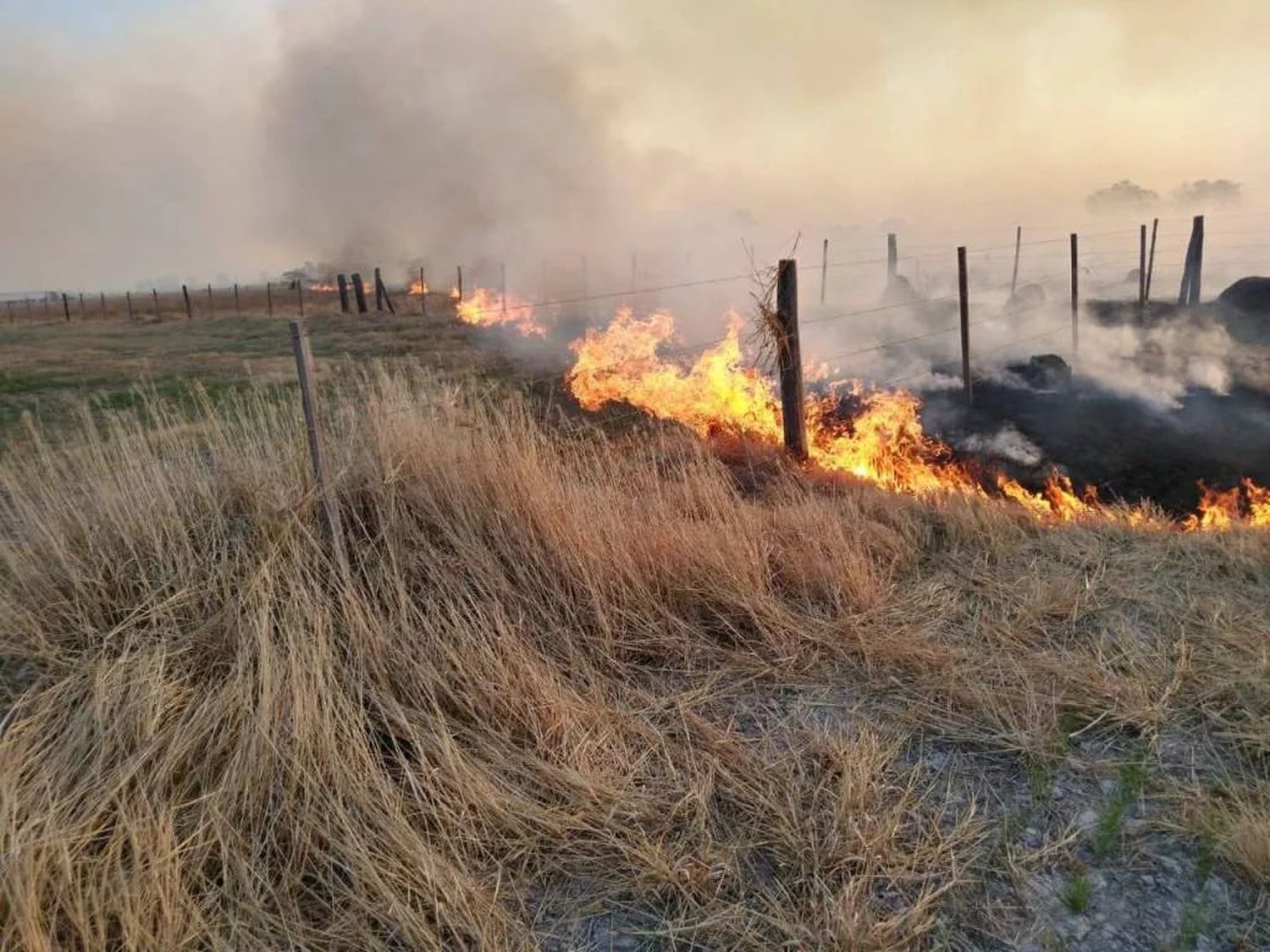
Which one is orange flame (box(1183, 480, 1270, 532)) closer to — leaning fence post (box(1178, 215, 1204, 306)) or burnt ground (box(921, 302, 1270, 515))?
burnt ground (box(921, 302, 1270, 515))

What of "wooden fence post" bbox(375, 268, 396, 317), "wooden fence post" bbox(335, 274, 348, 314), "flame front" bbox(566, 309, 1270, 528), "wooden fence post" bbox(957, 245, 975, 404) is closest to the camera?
"flame front" bbox(566, 309, 1270, 528)

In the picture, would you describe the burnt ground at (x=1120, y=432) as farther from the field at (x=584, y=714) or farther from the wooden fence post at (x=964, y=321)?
the field at (x=584, y=714)

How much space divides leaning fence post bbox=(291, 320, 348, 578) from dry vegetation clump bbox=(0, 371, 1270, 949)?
0.40ft

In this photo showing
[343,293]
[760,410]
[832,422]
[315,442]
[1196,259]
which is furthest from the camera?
[343,293]

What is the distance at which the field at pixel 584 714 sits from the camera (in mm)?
2189

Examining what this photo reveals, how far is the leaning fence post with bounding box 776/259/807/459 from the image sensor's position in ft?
22.4

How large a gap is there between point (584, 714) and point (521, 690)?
0.27 meters

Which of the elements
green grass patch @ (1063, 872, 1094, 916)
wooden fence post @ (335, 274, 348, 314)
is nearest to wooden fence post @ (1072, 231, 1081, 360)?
green grass patch @ (1063, 872, 1094, 916)

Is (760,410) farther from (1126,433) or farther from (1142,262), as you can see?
(1142,262)

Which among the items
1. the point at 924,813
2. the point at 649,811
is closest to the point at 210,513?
the point at 649,811

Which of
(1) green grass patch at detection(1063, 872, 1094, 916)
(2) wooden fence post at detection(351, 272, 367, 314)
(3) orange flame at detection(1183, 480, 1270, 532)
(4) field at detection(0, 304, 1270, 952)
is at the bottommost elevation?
(3) orange flame at detection(1183, 480, 1270, 532)

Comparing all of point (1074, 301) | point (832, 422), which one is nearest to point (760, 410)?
point (832, 422)

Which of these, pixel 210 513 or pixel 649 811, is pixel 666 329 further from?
pixel 649 811

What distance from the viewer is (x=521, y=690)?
3000 millimetres
